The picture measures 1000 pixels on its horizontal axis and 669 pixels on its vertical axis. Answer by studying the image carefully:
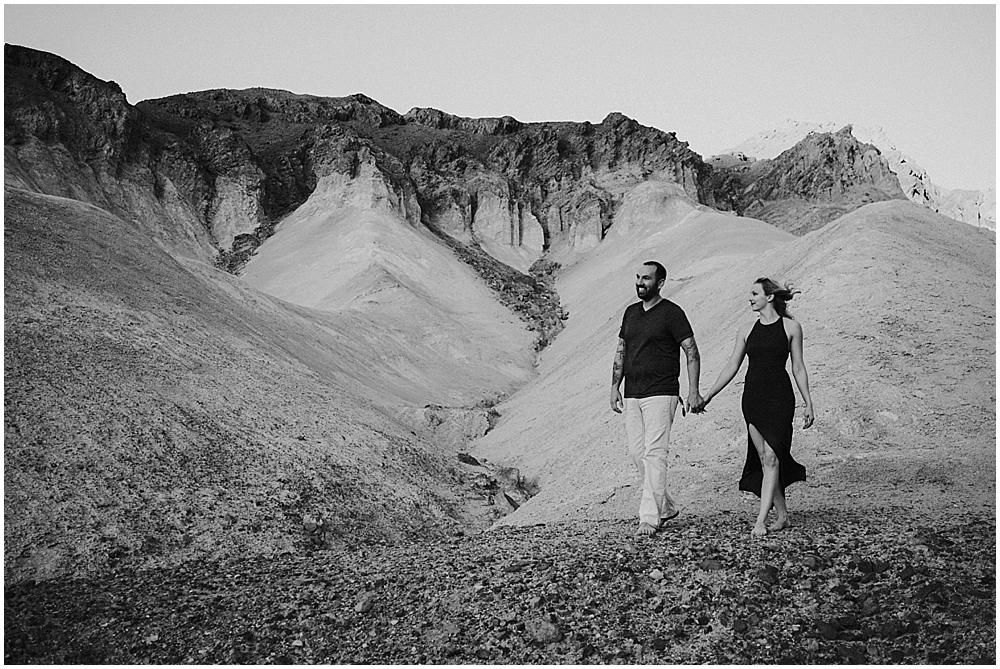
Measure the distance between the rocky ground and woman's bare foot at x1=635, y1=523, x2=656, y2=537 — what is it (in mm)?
83

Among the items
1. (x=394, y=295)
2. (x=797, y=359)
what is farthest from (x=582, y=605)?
(x=394, y=295)

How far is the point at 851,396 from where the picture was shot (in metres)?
9.41

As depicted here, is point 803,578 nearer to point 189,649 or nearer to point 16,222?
point 189,649

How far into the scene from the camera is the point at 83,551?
21.6 feet

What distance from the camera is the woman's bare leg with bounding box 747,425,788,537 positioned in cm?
515

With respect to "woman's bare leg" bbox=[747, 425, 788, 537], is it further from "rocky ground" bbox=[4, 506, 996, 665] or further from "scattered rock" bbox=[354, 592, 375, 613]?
"scattered rock" bbox=[354, 592, 375, 613]

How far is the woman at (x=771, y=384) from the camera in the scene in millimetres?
5117

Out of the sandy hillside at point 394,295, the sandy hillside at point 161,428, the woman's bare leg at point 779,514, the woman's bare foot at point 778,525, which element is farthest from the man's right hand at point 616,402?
the sandy hillside at point 394,295

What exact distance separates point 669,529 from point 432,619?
6.67 ft

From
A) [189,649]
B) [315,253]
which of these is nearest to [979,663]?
[189,649]

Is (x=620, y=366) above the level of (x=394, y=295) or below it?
above

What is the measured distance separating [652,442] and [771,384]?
34.9 inches

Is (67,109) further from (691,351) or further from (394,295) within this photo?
(691,351)

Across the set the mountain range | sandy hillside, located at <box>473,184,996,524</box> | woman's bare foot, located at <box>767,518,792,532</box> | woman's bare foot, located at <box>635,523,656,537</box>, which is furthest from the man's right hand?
the mountain range
